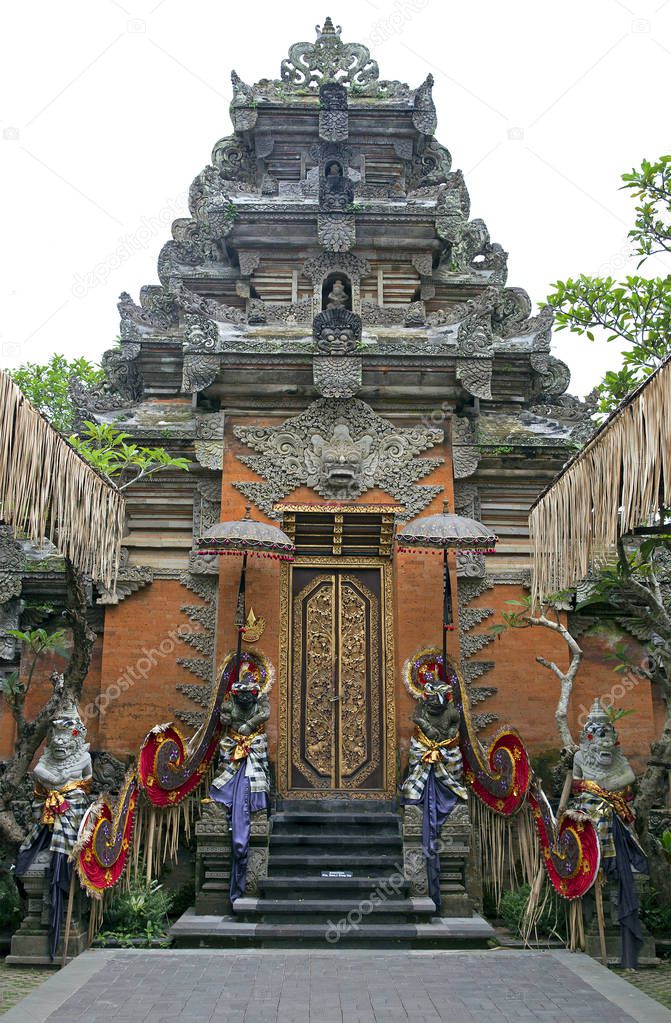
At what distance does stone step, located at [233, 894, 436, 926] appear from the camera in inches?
318

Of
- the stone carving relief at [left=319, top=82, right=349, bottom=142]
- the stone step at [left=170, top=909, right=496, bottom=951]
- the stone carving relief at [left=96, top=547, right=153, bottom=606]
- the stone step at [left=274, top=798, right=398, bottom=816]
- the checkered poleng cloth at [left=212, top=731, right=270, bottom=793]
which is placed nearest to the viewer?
the stone step at [left=170, top=909, right=496, bottom=951]

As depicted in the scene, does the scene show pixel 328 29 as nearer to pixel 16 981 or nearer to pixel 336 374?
pixel 336 374

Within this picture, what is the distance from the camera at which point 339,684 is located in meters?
10.1

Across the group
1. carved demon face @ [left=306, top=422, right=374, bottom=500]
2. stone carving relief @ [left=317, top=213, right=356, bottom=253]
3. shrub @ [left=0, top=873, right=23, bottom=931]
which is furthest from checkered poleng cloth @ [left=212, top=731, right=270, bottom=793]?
stone carving relief @ [left=317, top=213, right=356, bottom=253]

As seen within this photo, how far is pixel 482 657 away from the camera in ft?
34.3

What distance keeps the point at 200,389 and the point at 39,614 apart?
336cm

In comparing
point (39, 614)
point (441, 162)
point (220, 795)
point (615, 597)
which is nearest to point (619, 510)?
point (615, 597)

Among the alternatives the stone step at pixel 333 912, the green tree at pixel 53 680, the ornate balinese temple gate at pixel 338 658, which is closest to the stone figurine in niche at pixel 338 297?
the ornate balinese temple gate at pixel 338 658

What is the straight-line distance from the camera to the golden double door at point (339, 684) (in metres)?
9.88

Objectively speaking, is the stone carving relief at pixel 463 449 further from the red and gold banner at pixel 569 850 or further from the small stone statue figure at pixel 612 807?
the red and gold banner at pixel 569 850

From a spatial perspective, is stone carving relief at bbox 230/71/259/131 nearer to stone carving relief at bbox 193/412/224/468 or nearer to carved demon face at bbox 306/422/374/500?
stone carving relief at bbox 193/412/224/468

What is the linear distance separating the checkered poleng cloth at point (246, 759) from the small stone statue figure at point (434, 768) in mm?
1450

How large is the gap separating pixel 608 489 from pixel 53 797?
5.44 metres

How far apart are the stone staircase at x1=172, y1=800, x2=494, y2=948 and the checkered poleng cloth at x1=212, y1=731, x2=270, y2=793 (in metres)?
0.59
